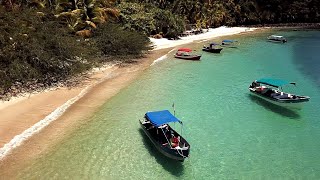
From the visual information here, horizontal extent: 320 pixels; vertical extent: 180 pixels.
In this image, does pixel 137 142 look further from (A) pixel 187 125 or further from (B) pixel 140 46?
(B) pixel 140 46

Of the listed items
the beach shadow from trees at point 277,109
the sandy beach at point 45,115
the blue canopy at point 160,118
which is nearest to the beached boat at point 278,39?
the sandy beach at point 45,115

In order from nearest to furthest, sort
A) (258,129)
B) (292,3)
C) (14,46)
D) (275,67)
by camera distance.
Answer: (258,129)
(14,46)
(275,67)
(292,3)

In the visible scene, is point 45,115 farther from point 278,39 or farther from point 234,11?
point 234,11

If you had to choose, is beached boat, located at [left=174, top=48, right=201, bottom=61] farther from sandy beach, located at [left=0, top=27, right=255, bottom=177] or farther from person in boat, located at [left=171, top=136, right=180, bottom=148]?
person in boat, located at [left=171, top=136, right=180, bottom=148]

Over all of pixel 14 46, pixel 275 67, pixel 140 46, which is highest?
pixel 14 46

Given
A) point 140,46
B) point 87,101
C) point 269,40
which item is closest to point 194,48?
point 140,46

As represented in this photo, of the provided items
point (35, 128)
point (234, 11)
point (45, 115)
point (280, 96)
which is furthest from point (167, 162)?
point (234, 11)

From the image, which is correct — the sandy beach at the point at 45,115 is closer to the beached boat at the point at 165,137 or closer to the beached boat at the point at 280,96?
the beached boat at the point at 165,137
